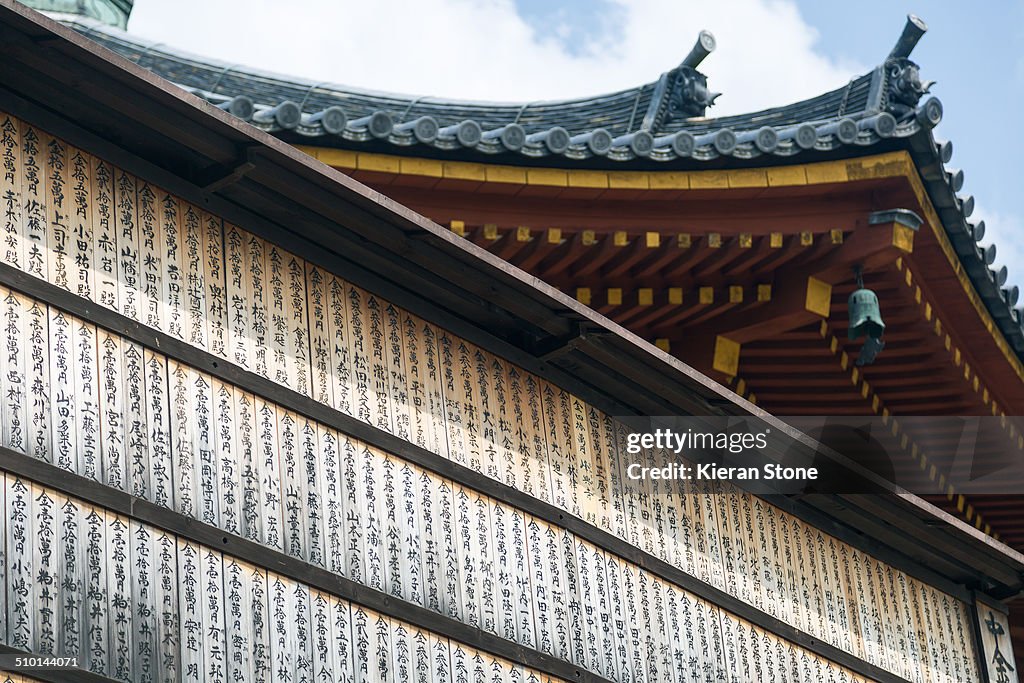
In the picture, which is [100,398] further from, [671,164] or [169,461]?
[671,164]

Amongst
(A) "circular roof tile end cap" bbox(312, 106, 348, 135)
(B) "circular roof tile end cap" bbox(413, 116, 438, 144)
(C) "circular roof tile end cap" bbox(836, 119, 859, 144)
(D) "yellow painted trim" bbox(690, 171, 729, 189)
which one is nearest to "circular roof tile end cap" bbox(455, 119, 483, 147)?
(B) "circular roof tile end cap" bbox(413, 116, 438, 144)

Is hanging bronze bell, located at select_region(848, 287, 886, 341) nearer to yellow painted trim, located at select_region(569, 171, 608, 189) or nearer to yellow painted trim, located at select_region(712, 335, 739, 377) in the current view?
yellow painted trim, located at select_region(712, 335, 739, 377)

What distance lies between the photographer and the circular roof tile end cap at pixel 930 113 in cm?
1007

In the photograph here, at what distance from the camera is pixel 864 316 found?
10203mm

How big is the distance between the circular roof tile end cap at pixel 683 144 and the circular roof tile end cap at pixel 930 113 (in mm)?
1486

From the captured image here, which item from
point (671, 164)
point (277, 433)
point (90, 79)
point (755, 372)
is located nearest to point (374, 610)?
point (277, 433)

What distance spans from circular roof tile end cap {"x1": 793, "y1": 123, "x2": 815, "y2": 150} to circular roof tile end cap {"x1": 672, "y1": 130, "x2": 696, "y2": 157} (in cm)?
69

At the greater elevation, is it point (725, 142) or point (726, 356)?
point (725, 142)

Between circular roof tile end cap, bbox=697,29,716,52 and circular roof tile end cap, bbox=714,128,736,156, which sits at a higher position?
circular roof tile end cap, bbox=697,29,716,52

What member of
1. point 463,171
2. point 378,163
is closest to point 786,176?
point 463,171

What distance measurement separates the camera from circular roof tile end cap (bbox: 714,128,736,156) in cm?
980

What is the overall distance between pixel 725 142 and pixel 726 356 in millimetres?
1799

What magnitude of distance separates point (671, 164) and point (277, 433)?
3.79 metres

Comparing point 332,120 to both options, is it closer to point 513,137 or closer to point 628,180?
point 513,137
